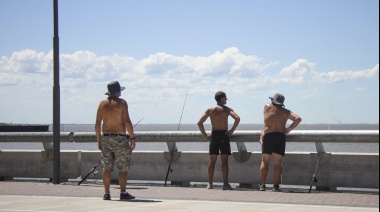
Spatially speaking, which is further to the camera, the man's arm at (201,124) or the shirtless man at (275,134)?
the man's arm at (201,124)

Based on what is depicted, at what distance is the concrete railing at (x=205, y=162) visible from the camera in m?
13.7

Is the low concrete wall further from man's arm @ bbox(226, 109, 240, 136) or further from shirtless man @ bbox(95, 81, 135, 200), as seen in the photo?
shirtless man @ bbox(95, 81, 135, 200)

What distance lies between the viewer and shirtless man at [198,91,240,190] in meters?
14.3

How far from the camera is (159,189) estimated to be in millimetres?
14141

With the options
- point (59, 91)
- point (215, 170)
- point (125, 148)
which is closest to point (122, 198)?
point (125, 148)

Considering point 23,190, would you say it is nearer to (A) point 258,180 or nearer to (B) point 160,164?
(B) point 160,164

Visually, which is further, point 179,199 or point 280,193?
point 280,193

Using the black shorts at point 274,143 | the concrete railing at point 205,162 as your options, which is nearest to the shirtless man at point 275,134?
the black shorts at point 274,143

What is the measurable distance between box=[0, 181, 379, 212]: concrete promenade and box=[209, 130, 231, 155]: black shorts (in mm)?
666

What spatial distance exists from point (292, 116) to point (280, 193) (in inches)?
62.1

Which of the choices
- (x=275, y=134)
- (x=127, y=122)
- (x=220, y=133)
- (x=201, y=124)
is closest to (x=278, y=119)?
(x=275, y=134)

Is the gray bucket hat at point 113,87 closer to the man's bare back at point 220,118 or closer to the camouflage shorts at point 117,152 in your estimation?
the camouflage shorts at point 117,152

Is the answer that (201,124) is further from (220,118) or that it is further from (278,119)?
(278,119)

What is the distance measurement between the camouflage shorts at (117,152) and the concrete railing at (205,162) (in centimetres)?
272
